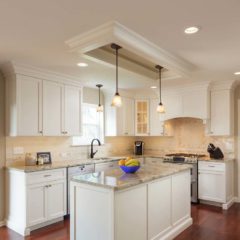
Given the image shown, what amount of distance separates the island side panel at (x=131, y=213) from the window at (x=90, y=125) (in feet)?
8.64

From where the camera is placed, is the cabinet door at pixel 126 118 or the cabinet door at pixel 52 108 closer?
the cabinet door at pixel 52 108

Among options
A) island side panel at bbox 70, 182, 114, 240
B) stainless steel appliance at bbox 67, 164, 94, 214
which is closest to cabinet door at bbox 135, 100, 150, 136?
stainless steel appliance at bbox 67, 164, 94, 214

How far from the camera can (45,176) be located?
3.71 metres

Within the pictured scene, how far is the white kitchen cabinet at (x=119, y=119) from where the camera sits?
5648 millimetres

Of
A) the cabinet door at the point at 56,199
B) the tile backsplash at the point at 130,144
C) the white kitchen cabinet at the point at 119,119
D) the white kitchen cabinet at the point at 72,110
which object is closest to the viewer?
the cabinet door at the point at 56,199

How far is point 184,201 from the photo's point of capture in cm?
371

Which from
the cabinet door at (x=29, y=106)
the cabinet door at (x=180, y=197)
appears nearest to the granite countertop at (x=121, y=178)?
the cabinet door at (x=180, y=197)

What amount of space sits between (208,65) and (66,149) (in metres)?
3.04

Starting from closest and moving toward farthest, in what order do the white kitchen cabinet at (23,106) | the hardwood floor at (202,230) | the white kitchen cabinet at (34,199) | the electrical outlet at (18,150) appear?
the hardwood floor at (202,230) → the white kitchen cabinet at (34,199) → the white kitchen cabinet at (23,106) → the electrical outlet at (18,150)

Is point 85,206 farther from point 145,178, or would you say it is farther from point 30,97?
point 30,97

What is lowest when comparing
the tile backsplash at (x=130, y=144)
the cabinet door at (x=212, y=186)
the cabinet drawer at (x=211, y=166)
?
the cabinet door at (x=212, y=186)

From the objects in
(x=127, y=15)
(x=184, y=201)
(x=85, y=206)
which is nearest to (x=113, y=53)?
(x=127, y=15)

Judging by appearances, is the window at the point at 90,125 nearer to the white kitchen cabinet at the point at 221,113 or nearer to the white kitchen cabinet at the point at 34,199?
the white kitchen cabinet at the point at 34,199

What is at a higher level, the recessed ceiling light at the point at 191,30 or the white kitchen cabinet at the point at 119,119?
the recessed ceiling light at the point at 191,30
